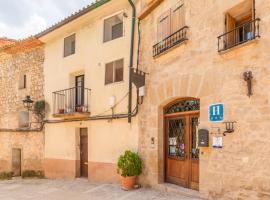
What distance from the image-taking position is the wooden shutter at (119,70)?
12.0 meters

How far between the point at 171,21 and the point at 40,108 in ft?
28.9

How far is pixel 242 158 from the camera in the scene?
273 inches

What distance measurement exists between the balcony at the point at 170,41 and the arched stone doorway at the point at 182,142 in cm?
159

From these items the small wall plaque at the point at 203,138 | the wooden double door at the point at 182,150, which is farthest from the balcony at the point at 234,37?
the wooden double door at the point at 182,150

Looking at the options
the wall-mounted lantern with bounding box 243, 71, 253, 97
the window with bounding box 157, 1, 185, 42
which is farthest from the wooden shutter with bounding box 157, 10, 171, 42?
the wall-mounted lantern with bounding box 243, 71, 253, 97

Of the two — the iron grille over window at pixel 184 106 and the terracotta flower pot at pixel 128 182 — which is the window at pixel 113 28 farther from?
the terracotta flower pot at pixel 128 182

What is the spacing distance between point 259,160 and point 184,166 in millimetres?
2886

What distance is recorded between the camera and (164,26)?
10.0m

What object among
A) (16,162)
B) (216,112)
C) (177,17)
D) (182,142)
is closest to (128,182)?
(182,142)

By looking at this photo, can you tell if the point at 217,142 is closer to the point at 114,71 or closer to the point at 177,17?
the point at 177,17

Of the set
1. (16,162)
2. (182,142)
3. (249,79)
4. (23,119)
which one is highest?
(249,79)

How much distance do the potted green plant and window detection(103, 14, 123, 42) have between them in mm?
4702

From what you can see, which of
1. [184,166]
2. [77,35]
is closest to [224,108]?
[184,166]

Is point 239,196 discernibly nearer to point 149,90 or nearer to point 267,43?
point 267,43
